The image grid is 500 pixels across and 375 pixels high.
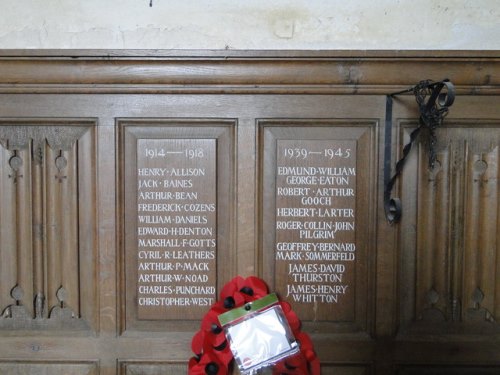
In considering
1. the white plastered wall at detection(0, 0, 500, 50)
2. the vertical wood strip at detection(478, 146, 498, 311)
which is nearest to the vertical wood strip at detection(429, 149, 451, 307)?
the vertical wood strip at detection(478, 146, 498, 311)

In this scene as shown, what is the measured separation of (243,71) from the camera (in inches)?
65.9

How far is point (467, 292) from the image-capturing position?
1.73m

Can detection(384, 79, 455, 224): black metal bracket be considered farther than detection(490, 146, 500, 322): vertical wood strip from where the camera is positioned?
No

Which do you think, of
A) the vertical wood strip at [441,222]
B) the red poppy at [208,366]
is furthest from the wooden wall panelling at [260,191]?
the red poppy at [208,366]

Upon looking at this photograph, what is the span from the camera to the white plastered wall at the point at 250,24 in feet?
5.65

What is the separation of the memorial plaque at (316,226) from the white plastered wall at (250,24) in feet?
1.37

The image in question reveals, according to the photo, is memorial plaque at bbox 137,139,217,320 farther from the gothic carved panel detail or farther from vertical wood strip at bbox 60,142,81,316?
the gothic carved panel detail

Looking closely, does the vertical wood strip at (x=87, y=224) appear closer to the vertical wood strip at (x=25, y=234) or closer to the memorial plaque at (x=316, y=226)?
the vertical wood strip at (x=25, y=234)

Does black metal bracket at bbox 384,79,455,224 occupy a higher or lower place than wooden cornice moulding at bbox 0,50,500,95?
lower

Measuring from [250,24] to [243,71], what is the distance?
0.20 m

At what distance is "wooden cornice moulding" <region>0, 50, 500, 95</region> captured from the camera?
5.42ft

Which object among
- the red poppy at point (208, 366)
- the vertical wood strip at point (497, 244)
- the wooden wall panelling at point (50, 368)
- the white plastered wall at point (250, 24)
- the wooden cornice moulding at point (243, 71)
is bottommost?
the wooden wall panelling at point (50, 368)

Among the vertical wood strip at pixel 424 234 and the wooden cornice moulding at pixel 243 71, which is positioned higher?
the wooden cornice moulding at pixel 243 71

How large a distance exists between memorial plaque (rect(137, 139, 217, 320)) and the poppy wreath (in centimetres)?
11
